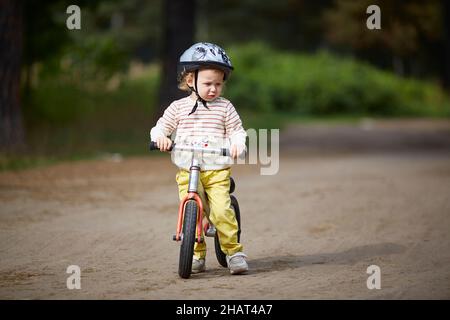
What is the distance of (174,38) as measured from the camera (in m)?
18.2

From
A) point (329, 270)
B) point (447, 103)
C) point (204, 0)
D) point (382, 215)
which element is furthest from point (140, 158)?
point (204, 0)

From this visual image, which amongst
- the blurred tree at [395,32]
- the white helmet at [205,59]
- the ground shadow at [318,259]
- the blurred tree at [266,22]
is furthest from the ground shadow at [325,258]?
the blurred tree at [266,22]

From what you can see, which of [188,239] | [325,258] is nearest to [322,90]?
[325,258]

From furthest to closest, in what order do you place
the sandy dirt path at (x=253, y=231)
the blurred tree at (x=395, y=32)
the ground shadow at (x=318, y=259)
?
the blurred tree at (x=395, y=32), the ground shadow at (x=318, y=259), the sandy dirt path at (x=253, y=231)

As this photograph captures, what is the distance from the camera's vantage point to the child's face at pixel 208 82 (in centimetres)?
618

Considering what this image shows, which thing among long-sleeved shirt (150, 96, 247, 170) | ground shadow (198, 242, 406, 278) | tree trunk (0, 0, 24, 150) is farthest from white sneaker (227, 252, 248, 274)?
tree trunk (0, 0, 24, 150)

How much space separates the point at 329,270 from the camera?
6.35 m

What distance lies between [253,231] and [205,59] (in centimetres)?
269

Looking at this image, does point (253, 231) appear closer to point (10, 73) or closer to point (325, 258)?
point (325, 258)

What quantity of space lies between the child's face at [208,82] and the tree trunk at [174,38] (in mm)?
12037

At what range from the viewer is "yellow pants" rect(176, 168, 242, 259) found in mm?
6184

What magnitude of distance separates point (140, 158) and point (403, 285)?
10.4 meters

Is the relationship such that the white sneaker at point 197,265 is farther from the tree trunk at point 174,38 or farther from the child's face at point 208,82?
the tree trunk at point 174,38

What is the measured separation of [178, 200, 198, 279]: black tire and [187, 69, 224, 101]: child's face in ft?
2.56
